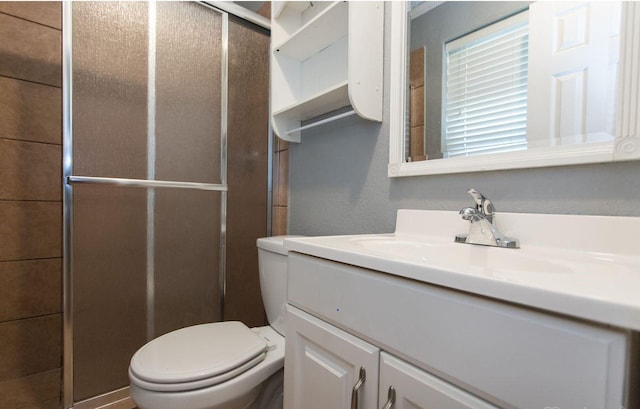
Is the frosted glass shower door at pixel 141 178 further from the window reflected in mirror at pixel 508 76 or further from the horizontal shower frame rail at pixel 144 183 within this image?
the window reflected in mirror at pixel 508 76

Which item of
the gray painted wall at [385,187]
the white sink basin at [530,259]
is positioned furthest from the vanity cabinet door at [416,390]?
the gray painted wall at [385,187]

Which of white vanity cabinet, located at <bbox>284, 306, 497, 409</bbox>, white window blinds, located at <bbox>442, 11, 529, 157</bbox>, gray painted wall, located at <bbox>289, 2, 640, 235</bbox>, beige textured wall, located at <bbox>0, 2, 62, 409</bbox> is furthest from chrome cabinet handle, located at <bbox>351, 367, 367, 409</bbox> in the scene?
beige textured wall, located at <bbox>0, 2, 62, 409</bbox>

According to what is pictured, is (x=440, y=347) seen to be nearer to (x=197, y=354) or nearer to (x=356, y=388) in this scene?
(x=356, y=388)

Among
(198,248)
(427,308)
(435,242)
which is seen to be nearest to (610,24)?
(435,242)

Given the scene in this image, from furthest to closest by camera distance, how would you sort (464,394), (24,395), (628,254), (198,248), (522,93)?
(198,248) < (24,395) < (522,93) < (628,254) < (464,394)

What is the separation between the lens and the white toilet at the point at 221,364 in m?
0.90

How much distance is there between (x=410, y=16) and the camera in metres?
1.13

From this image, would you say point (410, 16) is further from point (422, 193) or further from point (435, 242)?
point (435, 242)

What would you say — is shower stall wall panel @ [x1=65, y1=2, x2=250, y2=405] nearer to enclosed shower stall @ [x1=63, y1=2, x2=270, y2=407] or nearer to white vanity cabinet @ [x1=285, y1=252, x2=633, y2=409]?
enclosed shower stall @ [x1=63, y1=2, x2=270, y2=407]

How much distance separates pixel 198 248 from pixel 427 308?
4.23 feet

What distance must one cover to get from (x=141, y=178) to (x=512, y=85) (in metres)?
1.46

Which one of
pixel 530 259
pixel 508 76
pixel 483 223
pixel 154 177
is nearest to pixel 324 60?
pixel 508 76

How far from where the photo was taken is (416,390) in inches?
20.5

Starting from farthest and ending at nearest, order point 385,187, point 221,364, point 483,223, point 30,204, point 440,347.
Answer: point 30,204, point 385,187, point 221,364, point 483,223, point 440,347
